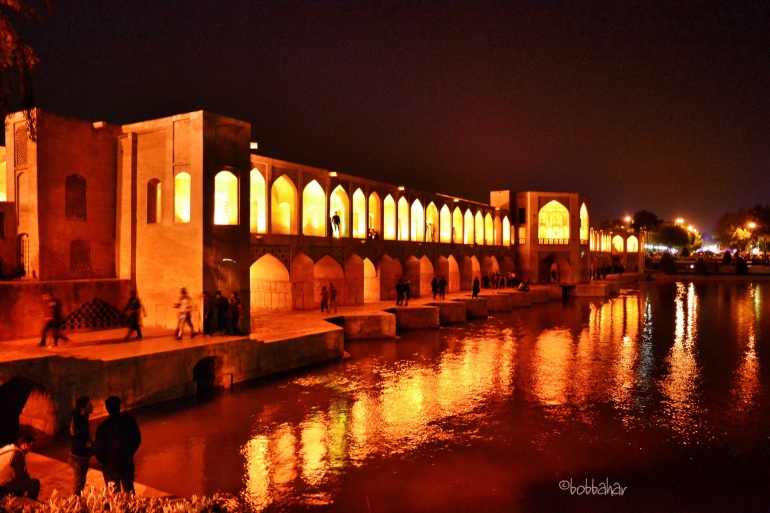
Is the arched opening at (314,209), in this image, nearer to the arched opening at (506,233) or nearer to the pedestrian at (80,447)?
the pedestrian at (80,447)

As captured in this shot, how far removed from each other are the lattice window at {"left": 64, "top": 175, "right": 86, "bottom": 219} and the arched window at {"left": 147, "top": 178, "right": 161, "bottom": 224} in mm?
1310

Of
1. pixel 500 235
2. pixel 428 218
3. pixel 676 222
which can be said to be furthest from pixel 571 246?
pixel 676 222

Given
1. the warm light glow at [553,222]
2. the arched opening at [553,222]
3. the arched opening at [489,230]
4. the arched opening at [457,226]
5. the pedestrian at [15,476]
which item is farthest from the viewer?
the warm light glow at [553,222]

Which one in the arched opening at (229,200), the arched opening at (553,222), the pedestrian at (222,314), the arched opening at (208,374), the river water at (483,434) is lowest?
the river water at (483,434)

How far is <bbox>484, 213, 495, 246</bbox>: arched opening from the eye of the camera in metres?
31.5

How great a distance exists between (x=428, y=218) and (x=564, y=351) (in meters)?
13.1

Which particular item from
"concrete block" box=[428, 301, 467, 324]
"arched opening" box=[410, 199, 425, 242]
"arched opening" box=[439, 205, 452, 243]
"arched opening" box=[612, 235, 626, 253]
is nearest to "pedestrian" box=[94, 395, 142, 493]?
"concrete block" box=[428, 301, 467, 324]

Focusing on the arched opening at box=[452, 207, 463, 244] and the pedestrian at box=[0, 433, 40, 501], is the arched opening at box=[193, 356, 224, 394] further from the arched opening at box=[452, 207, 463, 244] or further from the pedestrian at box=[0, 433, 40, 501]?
the arched opening at box=[452, 207, 463, 244]

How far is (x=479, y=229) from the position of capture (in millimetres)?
30906

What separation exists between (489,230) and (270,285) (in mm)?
18082

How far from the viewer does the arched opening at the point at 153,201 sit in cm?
1199

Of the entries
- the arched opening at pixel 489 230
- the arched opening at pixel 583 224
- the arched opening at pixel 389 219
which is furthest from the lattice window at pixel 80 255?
the arched opening at pixel 583 224

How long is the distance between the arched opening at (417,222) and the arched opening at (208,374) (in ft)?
47.4

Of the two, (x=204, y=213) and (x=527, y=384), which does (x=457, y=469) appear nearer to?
(x=527, y=384)
